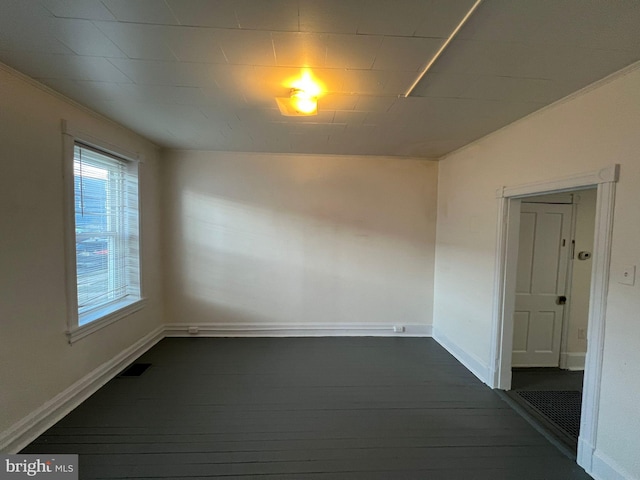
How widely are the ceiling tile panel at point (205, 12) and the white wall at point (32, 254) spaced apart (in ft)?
4.57

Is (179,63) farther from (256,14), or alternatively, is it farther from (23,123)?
(23,123)

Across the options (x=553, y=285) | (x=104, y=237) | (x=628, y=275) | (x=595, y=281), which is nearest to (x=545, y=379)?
(x=553, y=285)

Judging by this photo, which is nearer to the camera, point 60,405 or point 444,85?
point 444,85

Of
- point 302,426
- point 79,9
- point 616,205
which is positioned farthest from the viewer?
point 302,426

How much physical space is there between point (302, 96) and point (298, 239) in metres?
2.19

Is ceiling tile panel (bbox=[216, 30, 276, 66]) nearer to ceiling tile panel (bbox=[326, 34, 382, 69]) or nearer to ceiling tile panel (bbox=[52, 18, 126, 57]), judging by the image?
ceiling tile panel (bbox=[326, 34, 382, 69])

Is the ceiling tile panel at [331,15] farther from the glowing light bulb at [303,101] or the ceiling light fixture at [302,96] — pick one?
the glowing light bulb at [303,101]

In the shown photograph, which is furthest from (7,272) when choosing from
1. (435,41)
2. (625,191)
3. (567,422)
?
(567,422)

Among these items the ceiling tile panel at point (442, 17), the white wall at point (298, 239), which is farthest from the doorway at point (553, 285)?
the ceiling tile panel at point (442, 17)

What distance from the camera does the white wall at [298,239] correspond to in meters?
3.84

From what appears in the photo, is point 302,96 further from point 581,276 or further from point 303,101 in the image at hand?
point 581,276

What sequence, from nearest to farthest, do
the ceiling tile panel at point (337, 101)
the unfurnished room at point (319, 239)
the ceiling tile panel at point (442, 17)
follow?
the ceiling tile panel at point (442, 17)
the unfurnished room at point (319, 239)
the ceiling tile panel at point (337, 101)

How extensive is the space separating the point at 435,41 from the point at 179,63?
56.6 inches

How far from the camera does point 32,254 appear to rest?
6.48ft
